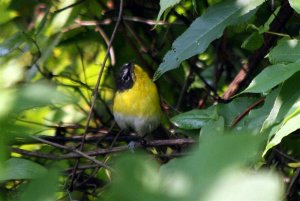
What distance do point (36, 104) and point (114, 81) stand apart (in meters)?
A: 2.47

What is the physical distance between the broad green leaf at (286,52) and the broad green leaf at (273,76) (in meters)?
0.11

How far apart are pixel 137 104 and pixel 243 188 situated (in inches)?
96.1

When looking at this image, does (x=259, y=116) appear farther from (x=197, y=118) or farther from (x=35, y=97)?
(x=35, y=97)

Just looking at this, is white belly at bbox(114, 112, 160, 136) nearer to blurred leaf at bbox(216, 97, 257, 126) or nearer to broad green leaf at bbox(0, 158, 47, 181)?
blurred leaf at bbox(216, 97, 257, 126)

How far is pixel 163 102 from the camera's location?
2631mm

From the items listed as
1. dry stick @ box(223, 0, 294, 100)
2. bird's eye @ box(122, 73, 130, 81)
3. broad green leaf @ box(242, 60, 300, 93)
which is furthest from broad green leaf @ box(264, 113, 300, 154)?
bird's eye @ box(122, 73, 130, 81)

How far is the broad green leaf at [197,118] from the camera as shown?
1.71 meters

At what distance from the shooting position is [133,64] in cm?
272

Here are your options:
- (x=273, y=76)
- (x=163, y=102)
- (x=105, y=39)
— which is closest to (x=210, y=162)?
(x=273, y=76)

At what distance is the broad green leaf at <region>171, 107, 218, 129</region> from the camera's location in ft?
5.61

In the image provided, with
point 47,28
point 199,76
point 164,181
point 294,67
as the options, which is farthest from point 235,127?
point 164,181

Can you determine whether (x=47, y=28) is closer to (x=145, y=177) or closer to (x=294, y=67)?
(x=294, y=67)

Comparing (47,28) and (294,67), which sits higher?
(47,28)

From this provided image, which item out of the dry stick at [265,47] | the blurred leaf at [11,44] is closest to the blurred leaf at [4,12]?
the blurred leaf at [11,44]
